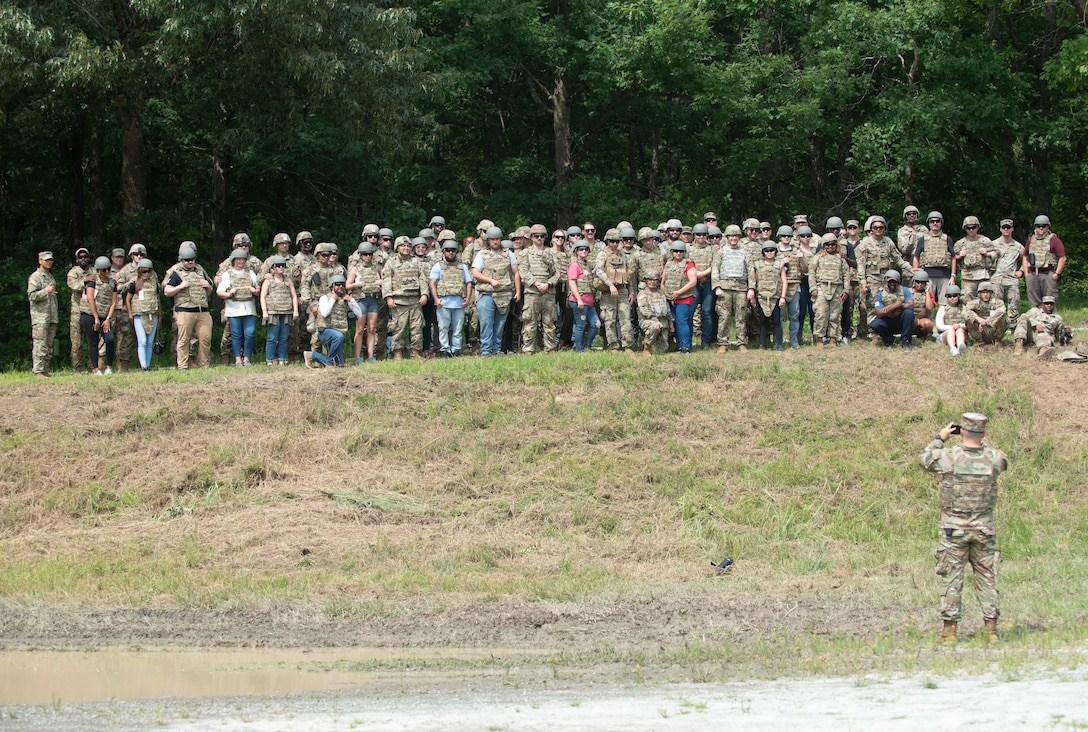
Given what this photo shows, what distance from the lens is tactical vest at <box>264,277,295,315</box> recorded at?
2100 centimetres

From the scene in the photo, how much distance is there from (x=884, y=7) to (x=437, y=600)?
2540 cm

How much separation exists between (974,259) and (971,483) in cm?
1185

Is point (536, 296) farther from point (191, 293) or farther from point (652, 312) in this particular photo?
point (191, 293)

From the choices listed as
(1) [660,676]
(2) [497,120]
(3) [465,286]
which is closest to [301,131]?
(2) [497,120]

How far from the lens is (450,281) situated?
2142cm

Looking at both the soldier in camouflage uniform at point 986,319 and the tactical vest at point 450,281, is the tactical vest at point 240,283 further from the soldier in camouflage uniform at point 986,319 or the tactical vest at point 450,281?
the soldier in camouflage uniform at point 986,319

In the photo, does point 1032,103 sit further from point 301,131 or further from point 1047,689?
point 1047,689

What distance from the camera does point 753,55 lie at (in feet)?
114

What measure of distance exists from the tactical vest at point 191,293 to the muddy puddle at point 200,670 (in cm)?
948

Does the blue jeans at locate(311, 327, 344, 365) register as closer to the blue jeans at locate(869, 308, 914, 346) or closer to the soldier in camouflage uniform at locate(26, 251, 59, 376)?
the soldier in camouflage uniform at locate(26, 251, 59, 376)

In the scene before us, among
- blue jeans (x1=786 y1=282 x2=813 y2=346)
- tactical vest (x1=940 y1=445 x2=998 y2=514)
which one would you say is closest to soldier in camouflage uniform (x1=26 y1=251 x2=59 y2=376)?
blue jeans (x1=786 y1=282 x2=813 y2=346)

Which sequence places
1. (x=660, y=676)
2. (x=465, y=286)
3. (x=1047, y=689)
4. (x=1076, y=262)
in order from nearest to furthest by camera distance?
(x=1047, y=689) < (x=660, y=676) < (x=465, y=286) < (x=1076, y=262)

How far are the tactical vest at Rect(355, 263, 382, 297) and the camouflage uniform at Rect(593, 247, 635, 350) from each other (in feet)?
11.4

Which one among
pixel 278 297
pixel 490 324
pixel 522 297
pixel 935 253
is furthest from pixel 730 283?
pixel 278 297
